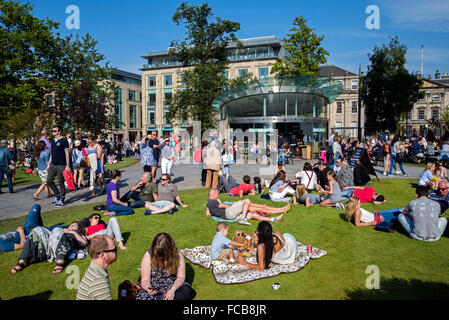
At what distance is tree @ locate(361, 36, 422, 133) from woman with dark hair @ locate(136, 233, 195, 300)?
1795 inches

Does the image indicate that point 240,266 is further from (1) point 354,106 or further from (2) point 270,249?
(1) point 354,106

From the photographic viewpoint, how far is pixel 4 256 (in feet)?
20.9

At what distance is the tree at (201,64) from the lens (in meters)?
34.6

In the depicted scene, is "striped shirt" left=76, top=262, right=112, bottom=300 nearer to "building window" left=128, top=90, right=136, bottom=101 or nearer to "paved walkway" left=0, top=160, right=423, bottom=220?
"paved walkway" left=0, top=160, right=423, bottom=220

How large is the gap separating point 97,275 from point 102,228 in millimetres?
3481

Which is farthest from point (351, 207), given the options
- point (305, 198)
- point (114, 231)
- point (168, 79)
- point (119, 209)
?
point (168, 79)

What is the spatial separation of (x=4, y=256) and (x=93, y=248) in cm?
385

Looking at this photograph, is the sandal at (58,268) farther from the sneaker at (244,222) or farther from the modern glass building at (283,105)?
the modern glass building at (283,105)

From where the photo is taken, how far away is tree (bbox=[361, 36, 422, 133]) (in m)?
42.9

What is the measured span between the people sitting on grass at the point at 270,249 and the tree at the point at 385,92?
1719 inches

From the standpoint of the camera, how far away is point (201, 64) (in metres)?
35.9

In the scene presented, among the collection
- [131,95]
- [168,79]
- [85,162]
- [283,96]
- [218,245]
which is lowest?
[218,245]

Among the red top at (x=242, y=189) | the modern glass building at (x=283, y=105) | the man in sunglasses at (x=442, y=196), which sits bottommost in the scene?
the red top at (x=242, y=189)

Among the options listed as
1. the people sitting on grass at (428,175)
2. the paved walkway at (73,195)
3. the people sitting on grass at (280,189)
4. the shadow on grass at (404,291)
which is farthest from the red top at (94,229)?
the people sitting on grass at (428,175)
